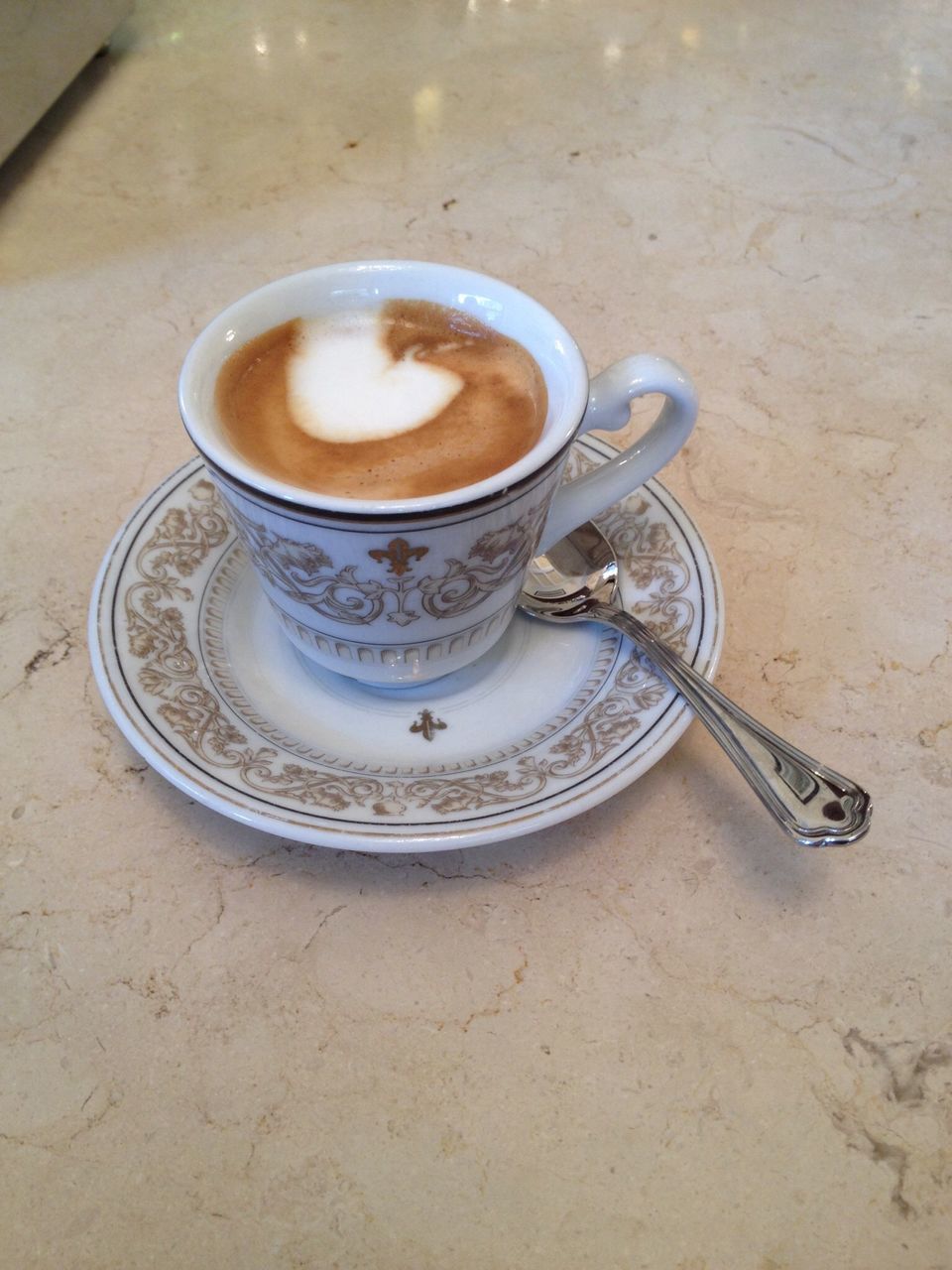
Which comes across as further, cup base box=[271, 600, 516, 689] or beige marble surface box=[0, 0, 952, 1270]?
cup base box=[271, 600, 516, 689]

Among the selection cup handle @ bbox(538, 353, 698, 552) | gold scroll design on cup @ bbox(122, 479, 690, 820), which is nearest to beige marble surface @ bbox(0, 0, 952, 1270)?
gold scroll design on cup @ bbox(122, 479, 690, 820)

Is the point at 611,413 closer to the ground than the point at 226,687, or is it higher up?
higher up

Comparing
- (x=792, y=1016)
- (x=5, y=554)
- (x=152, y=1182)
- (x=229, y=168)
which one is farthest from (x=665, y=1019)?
(x=229, y=168)

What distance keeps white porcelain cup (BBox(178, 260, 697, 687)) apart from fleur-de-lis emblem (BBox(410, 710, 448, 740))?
0.03 meters

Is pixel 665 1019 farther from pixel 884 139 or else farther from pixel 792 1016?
pixel 884 139

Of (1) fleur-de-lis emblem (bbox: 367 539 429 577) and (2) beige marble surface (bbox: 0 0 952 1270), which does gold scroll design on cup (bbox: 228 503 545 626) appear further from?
(2) beige marble surface (bbox: 0 0 952 1270)

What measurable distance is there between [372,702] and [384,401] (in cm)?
21

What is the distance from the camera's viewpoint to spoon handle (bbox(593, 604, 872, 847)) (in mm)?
581

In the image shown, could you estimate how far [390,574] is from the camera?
23.9 inches

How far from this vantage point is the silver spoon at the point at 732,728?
59cm

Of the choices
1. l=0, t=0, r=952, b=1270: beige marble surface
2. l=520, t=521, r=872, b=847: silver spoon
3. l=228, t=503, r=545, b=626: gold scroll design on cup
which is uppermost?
l=228, t=503, r=545, b=626: gold scroll design on cup

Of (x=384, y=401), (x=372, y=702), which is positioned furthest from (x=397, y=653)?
(x=384, y=401)

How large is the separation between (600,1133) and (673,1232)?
0.06 metres

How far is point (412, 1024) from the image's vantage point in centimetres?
58
